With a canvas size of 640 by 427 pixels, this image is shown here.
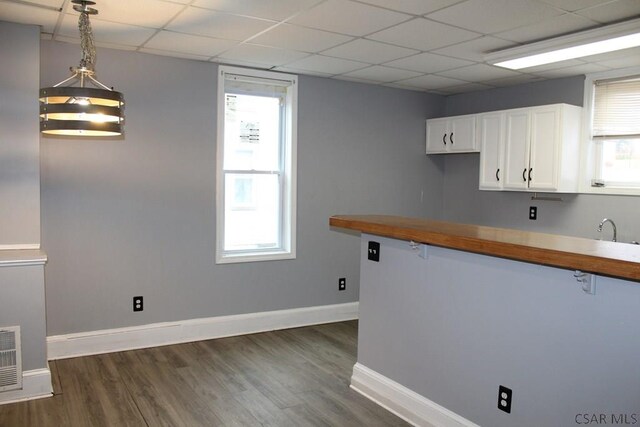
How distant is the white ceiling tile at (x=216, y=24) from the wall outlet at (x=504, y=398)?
2.55 metres

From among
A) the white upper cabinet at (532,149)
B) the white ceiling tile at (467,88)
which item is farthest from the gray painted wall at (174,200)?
the white upper cabinet at (532,149)

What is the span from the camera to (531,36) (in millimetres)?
3434

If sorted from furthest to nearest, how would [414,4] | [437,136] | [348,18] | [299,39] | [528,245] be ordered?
[437,136] → [299,39] → [348,18] → [414,4] → [528,245]

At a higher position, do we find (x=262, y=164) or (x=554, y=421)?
(x=262, y=164)

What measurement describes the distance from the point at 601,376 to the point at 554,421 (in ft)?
1.13

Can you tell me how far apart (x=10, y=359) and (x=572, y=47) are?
4244mm

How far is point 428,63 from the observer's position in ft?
14.0

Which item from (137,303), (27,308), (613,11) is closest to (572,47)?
(613,11)

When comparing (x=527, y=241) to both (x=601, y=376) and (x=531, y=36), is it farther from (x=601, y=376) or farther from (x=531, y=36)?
(x=531, y=36)

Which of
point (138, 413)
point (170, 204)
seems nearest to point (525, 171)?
point (170, 204)

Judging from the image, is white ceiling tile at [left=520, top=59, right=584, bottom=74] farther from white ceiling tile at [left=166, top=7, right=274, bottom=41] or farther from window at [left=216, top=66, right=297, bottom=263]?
white ceiling tile at [left=166, top=7, right=274, bottom=41]

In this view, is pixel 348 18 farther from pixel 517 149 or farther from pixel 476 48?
pixel 517 149

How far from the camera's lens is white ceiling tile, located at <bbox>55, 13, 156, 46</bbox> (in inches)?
129

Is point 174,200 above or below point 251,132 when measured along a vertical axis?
below
